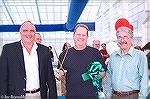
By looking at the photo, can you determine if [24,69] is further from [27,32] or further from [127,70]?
[127,70]

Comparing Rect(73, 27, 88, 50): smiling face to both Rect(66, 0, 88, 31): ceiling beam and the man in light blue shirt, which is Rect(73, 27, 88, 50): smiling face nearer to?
the man in light blue shirt

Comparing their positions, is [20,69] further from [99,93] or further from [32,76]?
[99,93]

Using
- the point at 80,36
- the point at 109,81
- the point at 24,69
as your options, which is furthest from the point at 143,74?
the point at 24,69

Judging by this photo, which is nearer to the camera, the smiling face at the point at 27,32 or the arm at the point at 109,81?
the smiling face at the point at 27,32

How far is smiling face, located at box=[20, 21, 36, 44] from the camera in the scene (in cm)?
169

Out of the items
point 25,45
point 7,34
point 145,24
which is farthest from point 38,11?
point 25,45

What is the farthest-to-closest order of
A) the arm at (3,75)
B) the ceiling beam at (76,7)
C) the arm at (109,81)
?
1. the ceiling beam at (76,7)
2. the arm at (109,81)
3. the arm at (3,75)

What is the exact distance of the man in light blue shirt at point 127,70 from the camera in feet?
5.61

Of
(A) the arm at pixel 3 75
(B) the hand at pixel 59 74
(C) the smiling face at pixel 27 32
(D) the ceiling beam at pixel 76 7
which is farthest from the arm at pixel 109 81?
(D) the ceiling beam at pixel 76 7

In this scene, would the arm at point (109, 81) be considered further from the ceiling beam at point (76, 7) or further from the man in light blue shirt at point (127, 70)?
the ceiling beam at point (76, 7)

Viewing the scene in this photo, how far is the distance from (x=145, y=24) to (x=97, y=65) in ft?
11.6

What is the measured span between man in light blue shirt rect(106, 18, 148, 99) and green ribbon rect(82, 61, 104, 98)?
0.30 ft

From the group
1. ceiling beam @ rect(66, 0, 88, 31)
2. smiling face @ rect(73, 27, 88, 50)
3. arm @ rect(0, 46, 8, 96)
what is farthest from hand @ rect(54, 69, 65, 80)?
ceiling beam @ rect(66, 0, 88, 31)

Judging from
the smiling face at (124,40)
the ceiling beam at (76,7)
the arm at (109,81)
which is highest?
the ceiling beam at (76,7)
